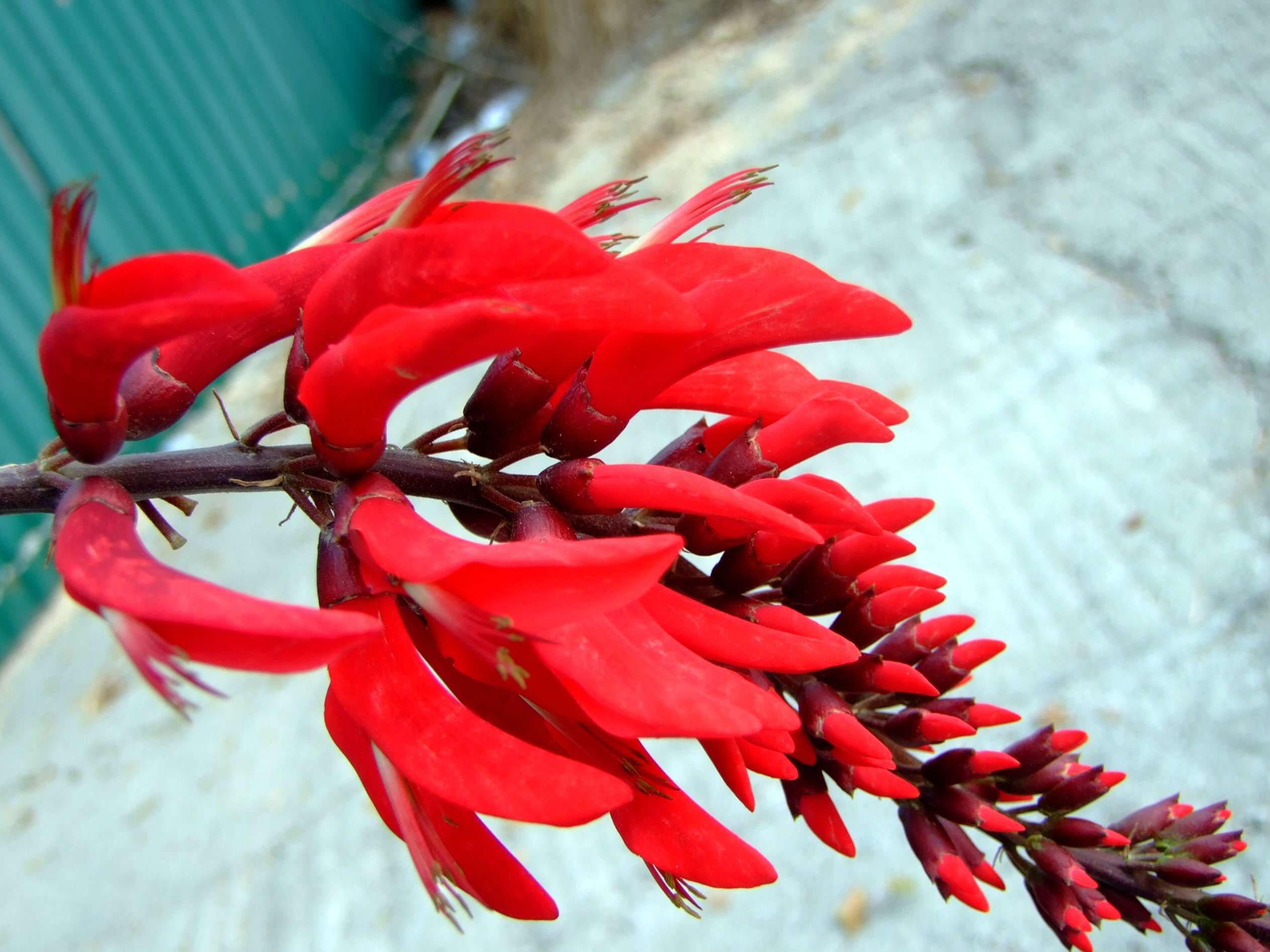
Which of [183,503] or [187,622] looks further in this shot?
[183,503]

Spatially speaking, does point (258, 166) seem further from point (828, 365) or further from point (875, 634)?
point (875, 634)

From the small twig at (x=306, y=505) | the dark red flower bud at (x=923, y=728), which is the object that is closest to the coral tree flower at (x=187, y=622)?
the small twig at (x=306, y=505)

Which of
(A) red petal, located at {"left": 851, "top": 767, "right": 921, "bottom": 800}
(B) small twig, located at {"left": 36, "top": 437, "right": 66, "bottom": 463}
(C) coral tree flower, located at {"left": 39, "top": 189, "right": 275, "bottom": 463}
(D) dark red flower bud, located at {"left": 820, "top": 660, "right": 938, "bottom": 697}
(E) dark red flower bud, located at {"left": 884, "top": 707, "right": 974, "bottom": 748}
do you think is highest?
(C) coral tree flower, located at {"left": 39, "top": 189, "right": 275, "bottom": 463}

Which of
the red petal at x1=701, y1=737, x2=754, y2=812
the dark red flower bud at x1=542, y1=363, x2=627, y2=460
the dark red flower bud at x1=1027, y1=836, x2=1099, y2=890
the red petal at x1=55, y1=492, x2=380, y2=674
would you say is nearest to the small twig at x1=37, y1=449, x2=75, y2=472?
the red petal at x1=55, y1=492, x2=380, y2=674

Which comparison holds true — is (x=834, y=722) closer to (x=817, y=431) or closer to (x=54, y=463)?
(x=817, y=431)

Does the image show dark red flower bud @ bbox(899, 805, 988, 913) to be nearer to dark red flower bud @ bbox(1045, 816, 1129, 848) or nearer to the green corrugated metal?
dark red flower bud @ bbox(1045, 816, 1129, 848)

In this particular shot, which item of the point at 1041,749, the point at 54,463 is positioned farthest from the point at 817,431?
the point at 54,463
